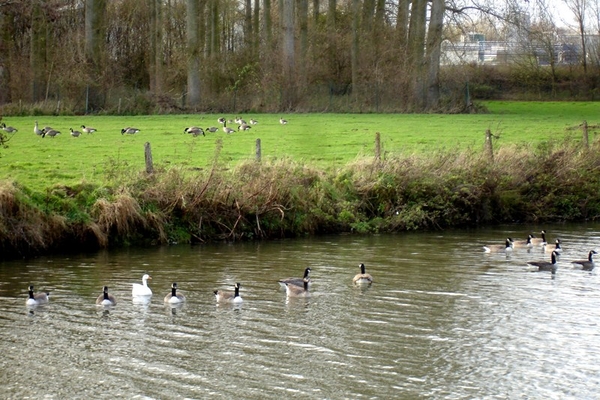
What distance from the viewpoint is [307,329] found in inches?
577

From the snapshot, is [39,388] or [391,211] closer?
[39,388]

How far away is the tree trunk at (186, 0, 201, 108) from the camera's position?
52906 millimetres

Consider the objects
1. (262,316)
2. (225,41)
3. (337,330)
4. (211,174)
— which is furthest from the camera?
(225,41)

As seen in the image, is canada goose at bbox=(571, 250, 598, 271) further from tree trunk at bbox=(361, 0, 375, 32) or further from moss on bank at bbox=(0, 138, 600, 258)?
tree trunk at bbox=(361, 0, 375, 32)

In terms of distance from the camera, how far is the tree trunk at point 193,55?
52.9 metres

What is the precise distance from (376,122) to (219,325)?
106ft

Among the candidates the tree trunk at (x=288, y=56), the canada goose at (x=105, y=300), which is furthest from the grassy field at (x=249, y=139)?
the canada goose at (x=105, y=300)

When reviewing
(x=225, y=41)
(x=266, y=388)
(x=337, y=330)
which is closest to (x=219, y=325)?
(x=337, y=330)

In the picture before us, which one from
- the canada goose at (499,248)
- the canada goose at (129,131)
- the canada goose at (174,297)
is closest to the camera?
the canada goose at (174,297)

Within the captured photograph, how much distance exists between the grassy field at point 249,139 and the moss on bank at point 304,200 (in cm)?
150

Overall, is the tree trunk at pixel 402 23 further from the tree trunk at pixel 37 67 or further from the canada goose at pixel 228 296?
the canada goose at pixel 228 296

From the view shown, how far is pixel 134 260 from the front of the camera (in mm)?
21172

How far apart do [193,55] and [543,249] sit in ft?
117

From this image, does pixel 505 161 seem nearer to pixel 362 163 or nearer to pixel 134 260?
pixel 362 163
